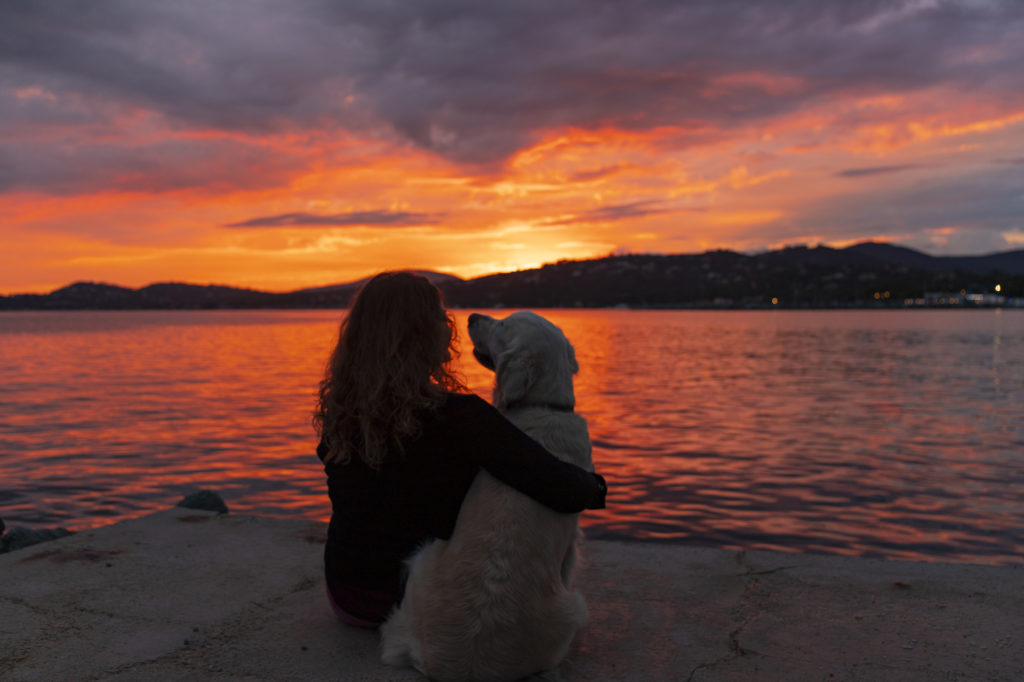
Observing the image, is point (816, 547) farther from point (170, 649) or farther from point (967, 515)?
point (170, 649)

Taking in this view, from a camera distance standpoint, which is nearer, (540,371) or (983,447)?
(540,371)

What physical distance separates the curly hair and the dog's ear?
0.97 ft

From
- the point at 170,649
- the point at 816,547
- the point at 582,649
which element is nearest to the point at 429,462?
the point at 582,649

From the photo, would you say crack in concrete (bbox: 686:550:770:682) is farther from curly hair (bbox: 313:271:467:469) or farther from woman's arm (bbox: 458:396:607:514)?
curly hair (bbox: 313:271:467:469)

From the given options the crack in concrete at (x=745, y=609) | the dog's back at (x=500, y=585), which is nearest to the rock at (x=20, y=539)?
the dog's back at (x=500, y=585)

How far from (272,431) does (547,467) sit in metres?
14.9

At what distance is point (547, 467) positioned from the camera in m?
2.97

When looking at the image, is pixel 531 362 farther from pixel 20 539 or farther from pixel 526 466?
pixel 20 539

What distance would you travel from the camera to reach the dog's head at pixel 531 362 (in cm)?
321

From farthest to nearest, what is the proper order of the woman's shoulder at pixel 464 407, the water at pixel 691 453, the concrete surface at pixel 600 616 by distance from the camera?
the water at pixel 691 453
the concrete surface at pixel 600 616
the woman's shoulder at pixel 464 407

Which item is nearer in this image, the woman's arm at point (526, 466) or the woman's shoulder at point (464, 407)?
the woman's arm at point (526, 466)

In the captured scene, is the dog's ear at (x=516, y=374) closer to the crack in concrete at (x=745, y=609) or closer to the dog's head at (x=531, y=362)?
the dog's head at (x=531, y=362)

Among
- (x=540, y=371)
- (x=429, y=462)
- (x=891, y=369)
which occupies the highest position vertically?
(x=540, y=371)

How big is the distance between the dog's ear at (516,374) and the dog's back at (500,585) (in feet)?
0.31
